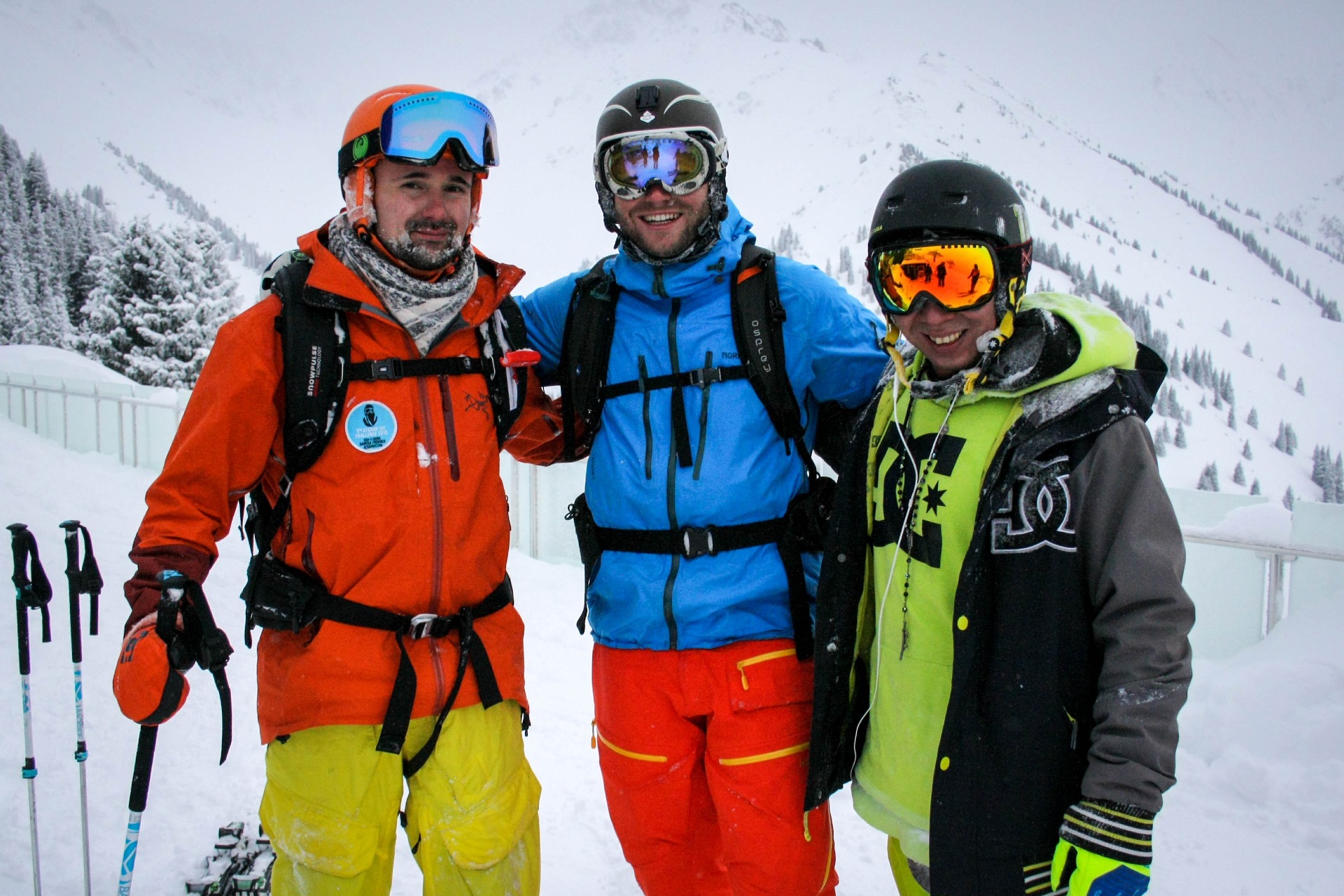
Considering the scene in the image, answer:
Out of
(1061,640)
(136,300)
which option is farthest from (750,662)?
(136,300)

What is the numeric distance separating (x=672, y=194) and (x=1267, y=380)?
74570 millimetres

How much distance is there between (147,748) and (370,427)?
1.16m

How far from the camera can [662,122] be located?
285 centimetres

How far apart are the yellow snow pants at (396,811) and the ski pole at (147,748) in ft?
1.12

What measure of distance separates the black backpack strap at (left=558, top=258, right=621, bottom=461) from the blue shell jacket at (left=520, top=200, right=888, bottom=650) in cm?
4

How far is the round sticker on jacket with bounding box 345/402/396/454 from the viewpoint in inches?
95.0

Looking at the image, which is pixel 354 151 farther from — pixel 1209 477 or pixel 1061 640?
pixel 1209 477

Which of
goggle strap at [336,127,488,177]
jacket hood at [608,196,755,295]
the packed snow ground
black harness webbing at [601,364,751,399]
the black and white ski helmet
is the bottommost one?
the packed snow ground

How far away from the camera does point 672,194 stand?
2828mm

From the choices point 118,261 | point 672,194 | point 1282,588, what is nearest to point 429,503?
point 672,194

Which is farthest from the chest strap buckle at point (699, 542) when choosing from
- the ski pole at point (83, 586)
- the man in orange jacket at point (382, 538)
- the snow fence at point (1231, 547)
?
the snow fence at point (1231, 547)

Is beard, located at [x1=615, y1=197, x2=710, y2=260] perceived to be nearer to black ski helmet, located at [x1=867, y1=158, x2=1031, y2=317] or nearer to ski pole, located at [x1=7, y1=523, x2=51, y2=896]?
black ski helmet, located at [x1=867, y1=158, x2=1031, y2=317]

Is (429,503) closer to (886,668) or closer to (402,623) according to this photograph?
(402,623)

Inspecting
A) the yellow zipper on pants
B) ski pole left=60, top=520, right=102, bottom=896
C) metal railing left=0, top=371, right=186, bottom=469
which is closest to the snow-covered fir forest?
metal railing left=0, top=371, right=186, bottom=469
